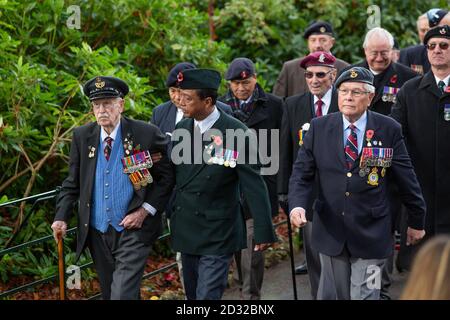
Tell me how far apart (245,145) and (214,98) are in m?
0.43

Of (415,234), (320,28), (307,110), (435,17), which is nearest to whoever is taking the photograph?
(415,234)

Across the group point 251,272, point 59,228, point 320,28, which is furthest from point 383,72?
point 59,228

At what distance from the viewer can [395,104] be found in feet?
28.3

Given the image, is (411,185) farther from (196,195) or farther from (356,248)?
(196,195)

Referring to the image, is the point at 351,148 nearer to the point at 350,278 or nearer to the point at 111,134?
the point at 350,278

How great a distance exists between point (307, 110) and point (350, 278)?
2013mm

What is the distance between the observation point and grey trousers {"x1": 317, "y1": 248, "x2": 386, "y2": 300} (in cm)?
692

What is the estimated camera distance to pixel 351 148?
700 cm

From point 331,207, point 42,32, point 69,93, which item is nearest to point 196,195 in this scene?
point 331,207

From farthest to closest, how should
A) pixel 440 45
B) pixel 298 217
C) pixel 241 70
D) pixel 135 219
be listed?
pixel 241 70 → pixel 440 45 → pixel 135 219 → pixel 298 217

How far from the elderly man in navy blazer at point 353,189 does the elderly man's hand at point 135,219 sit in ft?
3.48

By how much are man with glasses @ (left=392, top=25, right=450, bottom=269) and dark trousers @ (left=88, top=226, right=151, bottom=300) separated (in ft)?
8.91

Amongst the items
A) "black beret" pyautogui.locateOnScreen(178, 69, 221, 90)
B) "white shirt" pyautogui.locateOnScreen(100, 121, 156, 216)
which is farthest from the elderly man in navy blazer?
"white shirt" pyautogui.locateOnScreen(100, 121, 156, 216)

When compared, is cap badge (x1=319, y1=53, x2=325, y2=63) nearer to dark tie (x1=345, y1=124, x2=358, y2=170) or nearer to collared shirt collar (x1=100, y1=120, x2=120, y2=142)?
dark tie (x1=345, y1=124, x2=358, y2=170)
